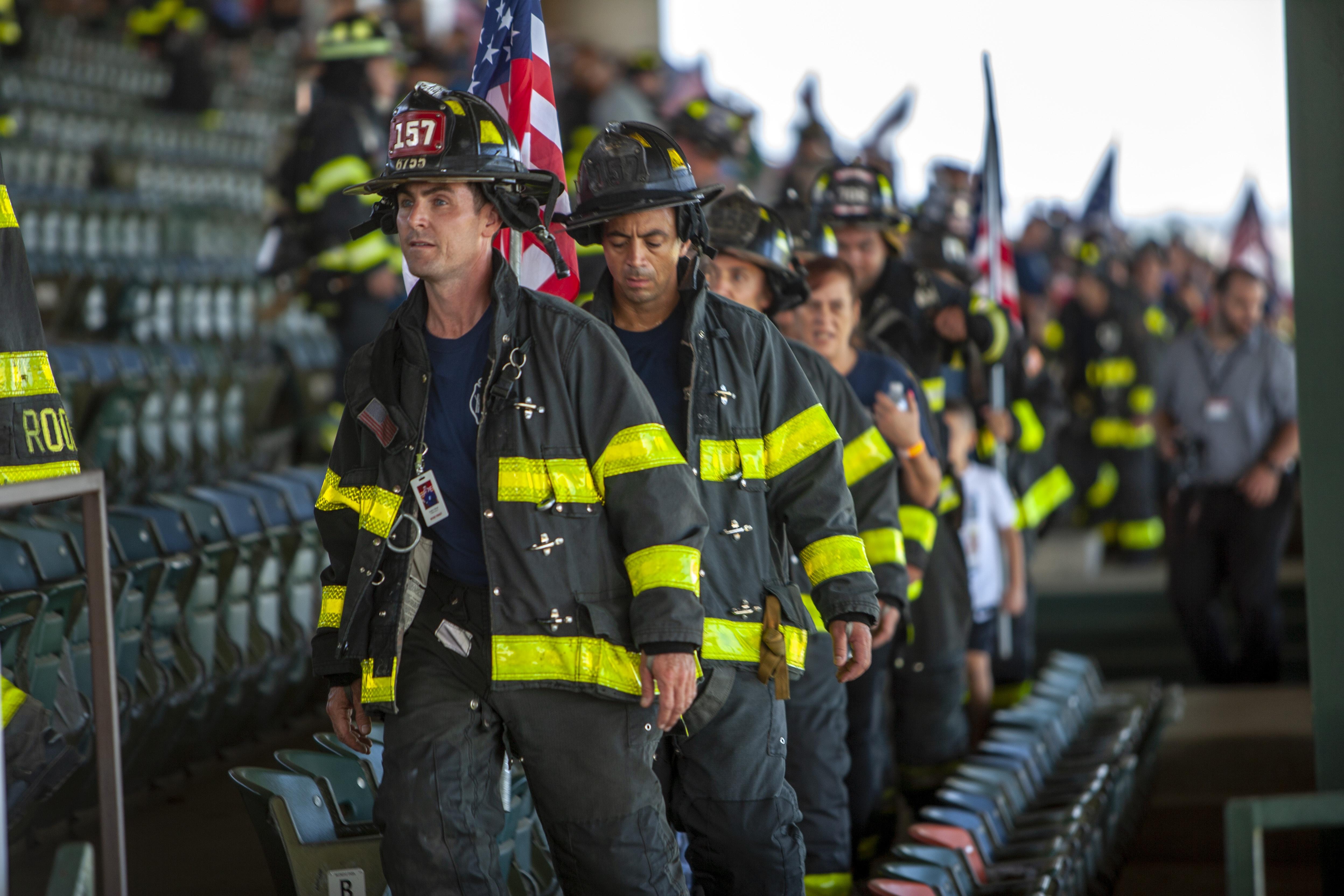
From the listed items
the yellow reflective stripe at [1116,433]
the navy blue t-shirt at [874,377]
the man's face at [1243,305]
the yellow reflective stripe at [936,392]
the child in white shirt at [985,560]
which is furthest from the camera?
the yellow reflective stripe at [1116,433]

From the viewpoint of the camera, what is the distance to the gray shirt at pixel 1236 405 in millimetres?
8297

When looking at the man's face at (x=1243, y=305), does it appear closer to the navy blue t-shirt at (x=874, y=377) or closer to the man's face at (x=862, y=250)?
the man's face at (x=862, y=250)

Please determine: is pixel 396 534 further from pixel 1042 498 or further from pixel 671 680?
→ pixel 1042 498

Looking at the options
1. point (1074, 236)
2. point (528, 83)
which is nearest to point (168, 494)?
point (528, 83)

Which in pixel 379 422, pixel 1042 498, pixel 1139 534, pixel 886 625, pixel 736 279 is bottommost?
pixel 1139 534

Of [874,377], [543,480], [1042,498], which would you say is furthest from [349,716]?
[1042,498]

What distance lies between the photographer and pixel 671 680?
2818 millimetres

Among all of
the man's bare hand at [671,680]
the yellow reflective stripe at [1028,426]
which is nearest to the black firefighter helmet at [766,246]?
the man's bare hand at [671,680]

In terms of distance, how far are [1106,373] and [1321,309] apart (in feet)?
28.7

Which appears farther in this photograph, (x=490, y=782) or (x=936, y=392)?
(x=936, y=392)

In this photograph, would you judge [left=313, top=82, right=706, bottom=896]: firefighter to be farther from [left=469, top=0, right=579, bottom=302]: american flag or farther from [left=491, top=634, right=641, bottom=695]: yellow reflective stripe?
[left=469, top=0, right=579, bottom=302]: american flag

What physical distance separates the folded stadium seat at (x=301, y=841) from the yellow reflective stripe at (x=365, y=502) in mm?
609

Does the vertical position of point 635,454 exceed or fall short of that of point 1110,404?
it exceeds it

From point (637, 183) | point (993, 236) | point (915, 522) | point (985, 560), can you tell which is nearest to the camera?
point (637, 183)
